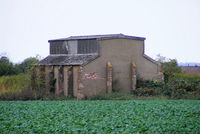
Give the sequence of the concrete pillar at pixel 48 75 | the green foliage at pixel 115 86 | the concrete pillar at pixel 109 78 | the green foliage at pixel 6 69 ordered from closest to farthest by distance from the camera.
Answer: the concrete pillar at pixel 109 78 < the green foliage at pixel 115 86 < the concrete pillar at pixel 48 75 < the green foliage at pixel 6 69

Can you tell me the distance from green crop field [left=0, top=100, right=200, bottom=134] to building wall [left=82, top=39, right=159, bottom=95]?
9409mm

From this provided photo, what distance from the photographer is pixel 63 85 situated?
36.8 metres

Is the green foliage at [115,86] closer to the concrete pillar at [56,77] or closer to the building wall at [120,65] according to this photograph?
the building wall at [120,65]

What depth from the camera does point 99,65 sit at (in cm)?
3594

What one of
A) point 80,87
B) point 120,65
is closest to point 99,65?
point 120,65

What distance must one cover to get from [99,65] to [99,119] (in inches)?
647

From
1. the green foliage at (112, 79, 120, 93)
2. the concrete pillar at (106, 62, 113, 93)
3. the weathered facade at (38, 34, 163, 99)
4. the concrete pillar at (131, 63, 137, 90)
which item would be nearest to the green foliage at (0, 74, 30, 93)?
the weathered facade at (38, 34, 163, 99)

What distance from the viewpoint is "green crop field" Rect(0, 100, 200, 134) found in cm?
1708

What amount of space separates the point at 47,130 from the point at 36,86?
2053 cm

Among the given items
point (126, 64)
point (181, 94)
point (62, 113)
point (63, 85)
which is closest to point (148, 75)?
point (126, 64)

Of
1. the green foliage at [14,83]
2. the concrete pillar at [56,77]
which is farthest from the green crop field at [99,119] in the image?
the green foliage at [14,83]

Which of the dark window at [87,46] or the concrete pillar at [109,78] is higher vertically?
the dark window at [87,46]

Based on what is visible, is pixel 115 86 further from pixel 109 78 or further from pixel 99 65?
pixel 99 65

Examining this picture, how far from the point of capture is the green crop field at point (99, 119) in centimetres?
1708
